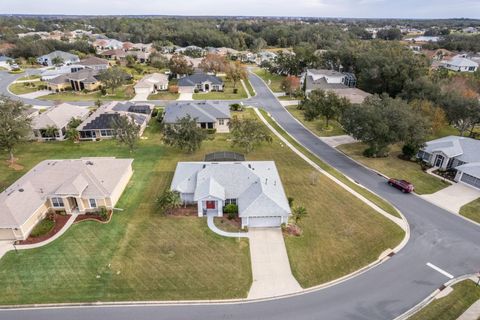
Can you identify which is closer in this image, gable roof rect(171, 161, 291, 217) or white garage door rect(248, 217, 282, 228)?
gable roof rect(171, 161, 291, 217)

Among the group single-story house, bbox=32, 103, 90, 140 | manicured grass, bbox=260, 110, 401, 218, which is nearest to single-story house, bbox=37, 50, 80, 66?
single-story house, bbox=32, 103, 90, 140

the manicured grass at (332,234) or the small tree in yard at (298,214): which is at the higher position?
the small tree in yard at (298,214)

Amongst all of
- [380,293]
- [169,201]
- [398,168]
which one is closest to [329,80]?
[398,168]

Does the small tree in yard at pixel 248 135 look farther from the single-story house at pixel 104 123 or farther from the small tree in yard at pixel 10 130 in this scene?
the small tree in yard at pixel 10 130

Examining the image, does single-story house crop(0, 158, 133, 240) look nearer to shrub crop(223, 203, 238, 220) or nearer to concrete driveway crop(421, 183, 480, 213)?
shrub crop(223, 203, 238, 220)

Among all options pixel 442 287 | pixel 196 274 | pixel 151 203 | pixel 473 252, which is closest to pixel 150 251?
pixel 196 274

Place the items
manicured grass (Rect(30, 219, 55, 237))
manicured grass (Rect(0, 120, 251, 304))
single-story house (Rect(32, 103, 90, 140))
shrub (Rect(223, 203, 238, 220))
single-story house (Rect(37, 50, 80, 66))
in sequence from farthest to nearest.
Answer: single-story house (Rect(37, 50, 80, 66)), single-story house (Rect(32, 103, 90, 140)), shrub (Rect(223, 203, 238, 220)), manicured grass (Rect(30, 219, 55, 237)), manicured grass (Rect(0, 120, 251, 304))

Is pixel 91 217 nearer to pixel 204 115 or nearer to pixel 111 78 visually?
pixel 204 115

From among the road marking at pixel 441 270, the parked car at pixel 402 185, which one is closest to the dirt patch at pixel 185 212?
the road marking at pixel 441 270
